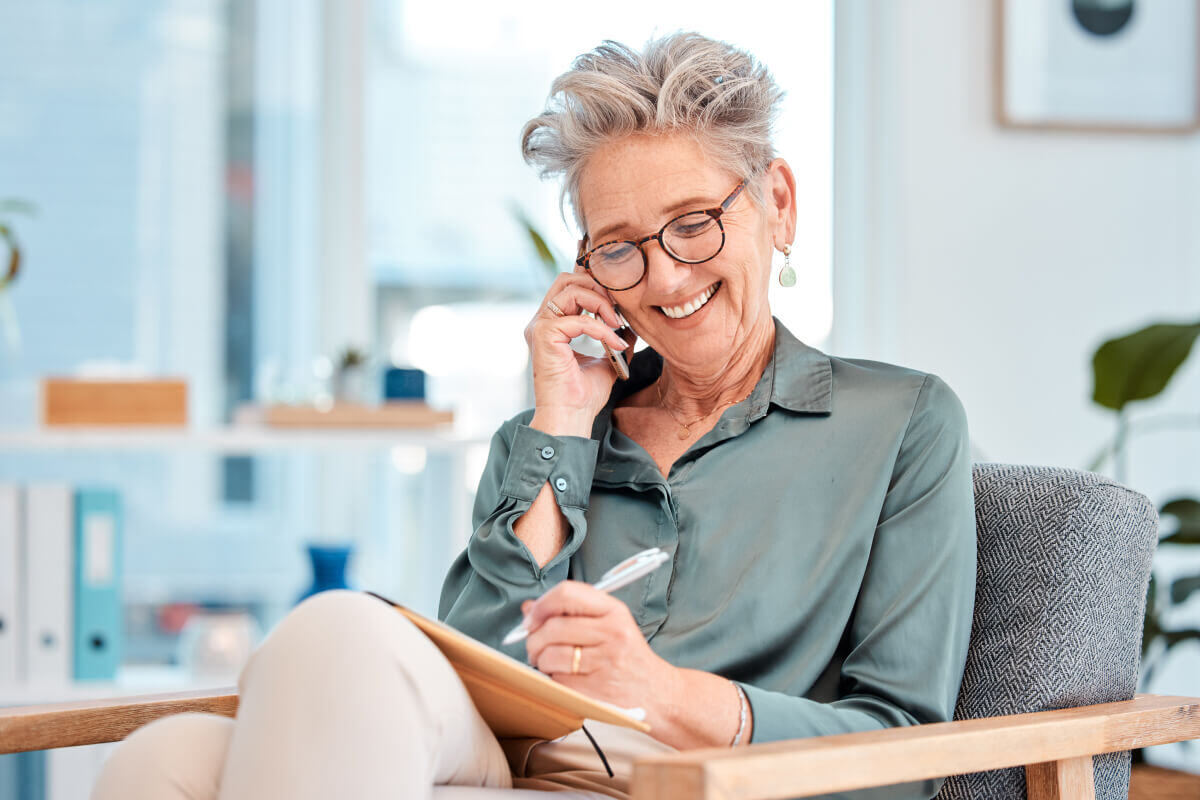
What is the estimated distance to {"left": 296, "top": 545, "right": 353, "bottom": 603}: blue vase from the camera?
2225 millimetres

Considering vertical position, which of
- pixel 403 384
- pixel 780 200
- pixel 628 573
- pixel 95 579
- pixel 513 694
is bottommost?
pixel 95 579

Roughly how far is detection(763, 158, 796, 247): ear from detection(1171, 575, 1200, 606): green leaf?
1.23 meters

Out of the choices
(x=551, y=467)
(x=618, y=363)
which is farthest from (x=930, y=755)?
(x=618, y=363)

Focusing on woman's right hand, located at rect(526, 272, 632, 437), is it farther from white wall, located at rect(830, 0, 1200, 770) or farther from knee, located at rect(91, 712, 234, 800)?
white wall, located at rect(830, 0, 1200, 770)

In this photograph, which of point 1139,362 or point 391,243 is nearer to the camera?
point 1139,362

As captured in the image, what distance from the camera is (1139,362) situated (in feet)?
7.13

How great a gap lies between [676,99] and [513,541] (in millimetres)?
525

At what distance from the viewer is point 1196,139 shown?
9.54 ft

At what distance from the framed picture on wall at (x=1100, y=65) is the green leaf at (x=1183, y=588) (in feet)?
3.98

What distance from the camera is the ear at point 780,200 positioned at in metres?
1.36

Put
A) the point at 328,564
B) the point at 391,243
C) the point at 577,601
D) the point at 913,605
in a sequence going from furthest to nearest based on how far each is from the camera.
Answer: the point at 391,243, the point at 328,564, the point at 913,605, the point at 577,601

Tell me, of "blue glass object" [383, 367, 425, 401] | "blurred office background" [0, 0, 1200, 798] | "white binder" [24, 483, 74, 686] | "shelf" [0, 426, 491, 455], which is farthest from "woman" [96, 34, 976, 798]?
"blurred office background" [0, 0, 1200, 798]

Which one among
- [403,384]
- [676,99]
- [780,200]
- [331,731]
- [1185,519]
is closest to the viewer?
[331,731]

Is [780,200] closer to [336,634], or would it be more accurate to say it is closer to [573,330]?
[573,330]
